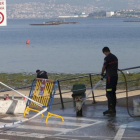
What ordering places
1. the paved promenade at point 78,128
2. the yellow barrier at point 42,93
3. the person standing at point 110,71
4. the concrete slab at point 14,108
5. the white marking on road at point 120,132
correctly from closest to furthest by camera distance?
the white marking on road at point 120,132, the paved promenade at point 78,128, the yellow barrier at point 42,93, the person standing at point 110,71, the concrete slab at point 14,108

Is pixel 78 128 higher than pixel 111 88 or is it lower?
lower

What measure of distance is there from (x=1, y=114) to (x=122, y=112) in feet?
11.3

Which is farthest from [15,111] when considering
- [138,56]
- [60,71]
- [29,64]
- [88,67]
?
[138,56]

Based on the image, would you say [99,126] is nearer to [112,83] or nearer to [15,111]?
[112,83]

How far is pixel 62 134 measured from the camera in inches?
394

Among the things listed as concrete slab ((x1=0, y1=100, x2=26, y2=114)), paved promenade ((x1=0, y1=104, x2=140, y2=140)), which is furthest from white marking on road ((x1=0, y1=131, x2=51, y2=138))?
concrete slab ((x1=0, y1=100, x2=26, y2=114))

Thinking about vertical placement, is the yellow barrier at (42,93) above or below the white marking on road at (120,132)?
above

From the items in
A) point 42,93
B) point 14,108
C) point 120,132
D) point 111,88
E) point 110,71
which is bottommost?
point 14,108

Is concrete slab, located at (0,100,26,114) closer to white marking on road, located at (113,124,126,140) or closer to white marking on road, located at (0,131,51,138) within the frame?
white marking on road, located at (0,131,51,138)

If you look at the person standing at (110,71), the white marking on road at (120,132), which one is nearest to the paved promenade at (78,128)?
the white marking on road at (120,132)

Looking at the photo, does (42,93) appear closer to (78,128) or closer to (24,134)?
(78,128)

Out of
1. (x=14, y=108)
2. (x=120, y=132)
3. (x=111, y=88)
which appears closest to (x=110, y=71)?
(x=111, y=88)

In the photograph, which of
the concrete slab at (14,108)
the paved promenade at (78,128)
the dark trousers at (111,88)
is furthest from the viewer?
the concrete slab at (14,108)

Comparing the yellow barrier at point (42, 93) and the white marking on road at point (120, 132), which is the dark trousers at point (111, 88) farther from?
the white marking on road at point (120, 132)
